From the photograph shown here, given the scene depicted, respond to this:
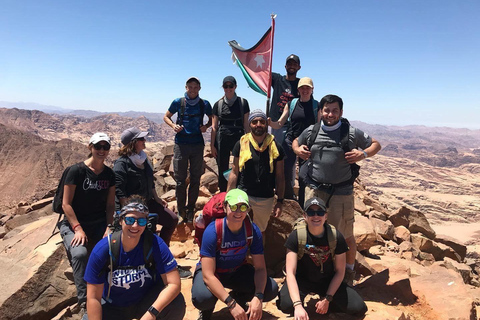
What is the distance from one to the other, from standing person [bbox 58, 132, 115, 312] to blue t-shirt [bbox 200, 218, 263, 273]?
1820 millimetres

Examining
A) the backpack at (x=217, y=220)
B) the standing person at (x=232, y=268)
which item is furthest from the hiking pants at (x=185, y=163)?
the standing person at (x=232, y=268)

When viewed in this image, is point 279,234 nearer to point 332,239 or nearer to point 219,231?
point 332,239

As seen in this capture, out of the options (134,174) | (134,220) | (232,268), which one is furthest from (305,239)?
(134,174)

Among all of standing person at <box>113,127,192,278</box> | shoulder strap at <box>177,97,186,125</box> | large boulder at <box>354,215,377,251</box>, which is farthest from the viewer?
large boulder at <box>354,215,377,251</box>

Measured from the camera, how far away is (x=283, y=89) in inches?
252

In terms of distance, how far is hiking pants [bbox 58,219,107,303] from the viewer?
13.0 feet

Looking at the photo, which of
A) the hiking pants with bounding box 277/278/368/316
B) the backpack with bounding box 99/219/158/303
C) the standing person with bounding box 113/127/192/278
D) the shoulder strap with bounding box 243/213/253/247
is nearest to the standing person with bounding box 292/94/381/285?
the hiking pants with bounding box 277/278/368/316

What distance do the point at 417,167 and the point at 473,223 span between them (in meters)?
80.3

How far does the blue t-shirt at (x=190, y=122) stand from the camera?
6.31m

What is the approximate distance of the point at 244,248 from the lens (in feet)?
12.1

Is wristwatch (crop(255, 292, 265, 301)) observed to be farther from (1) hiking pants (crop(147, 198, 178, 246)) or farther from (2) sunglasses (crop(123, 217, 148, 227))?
(1) hiking pants (crop(147, 198, 178, 246))

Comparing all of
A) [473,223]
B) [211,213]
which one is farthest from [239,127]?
[473,223]

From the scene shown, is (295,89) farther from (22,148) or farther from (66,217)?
(22,148)

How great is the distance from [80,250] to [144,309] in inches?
52.2
